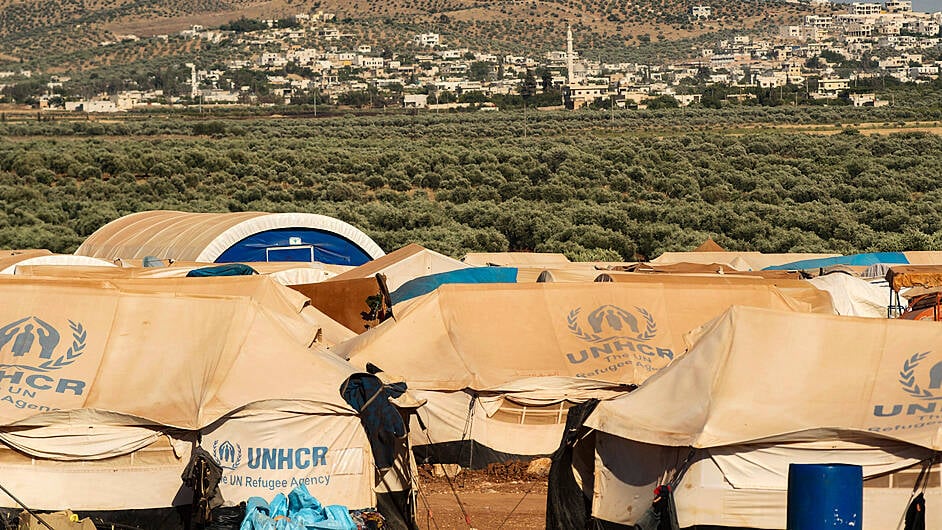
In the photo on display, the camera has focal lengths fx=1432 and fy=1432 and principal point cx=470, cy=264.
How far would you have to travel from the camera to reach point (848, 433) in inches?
397

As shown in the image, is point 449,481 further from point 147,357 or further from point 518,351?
point 147,357

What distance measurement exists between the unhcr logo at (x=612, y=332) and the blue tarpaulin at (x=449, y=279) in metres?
5.81

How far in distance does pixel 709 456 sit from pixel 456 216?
37.6m

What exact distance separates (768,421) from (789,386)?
1.47 ft

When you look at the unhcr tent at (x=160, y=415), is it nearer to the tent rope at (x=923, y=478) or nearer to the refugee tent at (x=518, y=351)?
the refugee tent at (x=518, y=351)

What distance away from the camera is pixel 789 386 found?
10.4 metres

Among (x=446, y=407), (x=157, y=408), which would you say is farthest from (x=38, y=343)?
(x=446, y=407)

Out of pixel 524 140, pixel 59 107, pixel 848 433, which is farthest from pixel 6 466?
pixel 59 107

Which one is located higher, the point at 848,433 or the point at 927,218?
the point at 848,433

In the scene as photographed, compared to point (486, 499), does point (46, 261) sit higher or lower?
higher

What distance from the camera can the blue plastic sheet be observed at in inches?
386

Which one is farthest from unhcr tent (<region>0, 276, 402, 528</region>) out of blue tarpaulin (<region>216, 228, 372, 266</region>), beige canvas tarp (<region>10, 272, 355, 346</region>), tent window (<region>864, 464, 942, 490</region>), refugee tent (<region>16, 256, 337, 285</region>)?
blue tarpaulin (<region>216, 228, 372, 266</region>)

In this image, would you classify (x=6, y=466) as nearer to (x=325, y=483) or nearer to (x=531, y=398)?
(x=325, y=483)

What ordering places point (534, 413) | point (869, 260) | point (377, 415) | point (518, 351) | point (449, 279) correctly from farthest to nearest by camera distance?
point (869, 260)
point (449, 279)
point (518, 351)
point (534, 413)
point (377, 415)
